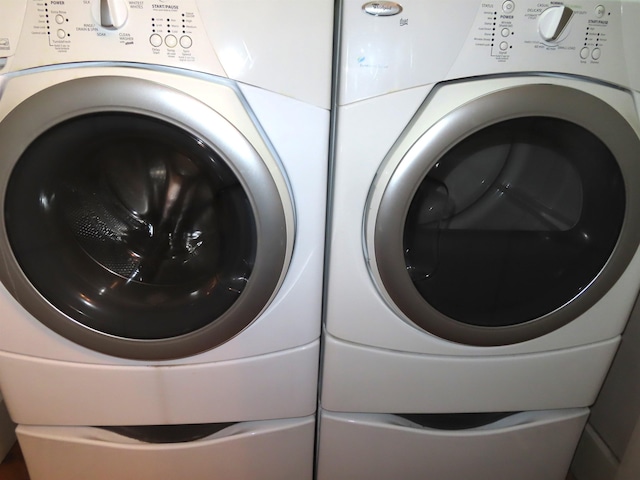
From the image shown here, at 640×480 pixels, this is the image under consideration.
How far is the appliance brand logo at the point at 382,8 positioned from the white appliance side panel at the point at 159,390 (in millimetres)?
555

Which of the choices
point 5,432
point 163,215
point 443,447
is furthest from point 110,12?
point 5,432

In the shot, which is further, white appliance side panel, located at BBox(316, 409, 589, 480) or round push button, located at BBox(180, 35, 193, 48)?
white appliance side panel, located at BBox(316, 409, 589, 480)

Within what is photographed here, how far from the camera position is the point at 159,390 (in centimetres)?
87

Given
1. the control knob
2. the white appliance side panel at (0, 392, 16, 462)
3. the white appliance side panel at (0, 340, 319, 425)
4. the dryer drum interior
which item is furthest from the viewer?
the white appliance side panel at (0, 392, 16, 462)

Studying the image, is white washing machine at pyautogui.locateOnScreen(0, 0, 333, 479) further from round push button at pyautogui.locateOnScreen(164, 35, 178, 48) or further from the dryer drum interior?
the dryer drum interior

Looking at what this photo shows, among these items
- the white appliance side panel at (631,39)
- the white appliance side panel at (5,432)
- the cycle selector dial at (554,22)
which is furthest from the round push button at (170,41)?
the white appliance side panel at (5,432)

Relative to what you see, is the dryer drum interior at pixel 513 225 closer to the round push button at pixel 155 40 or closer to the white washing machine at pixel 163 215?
the white washing machine at pixel 163 215

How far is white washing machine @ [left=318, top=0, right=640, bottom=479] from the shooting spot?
0.66 meters

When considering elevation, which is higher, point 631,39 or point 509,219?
point 631,39

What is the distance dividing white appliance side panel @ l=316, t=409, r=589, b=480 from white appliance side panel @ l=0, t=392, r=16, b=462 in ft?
2.62

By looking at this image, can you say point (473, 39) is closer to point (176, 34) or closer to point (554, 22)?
point (554, 22)

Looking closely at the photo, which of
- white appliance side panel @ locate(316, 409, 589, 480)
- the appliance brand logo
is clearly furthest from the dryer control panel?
white appliance side panel @ locate(316, 409, 589, 480)

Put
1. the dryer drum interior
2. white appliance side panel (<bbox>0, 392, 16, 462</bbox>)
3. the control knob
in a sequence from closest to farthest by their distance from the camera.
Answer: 1. the control knob
2. the dryer drum interior
3. white appliance side panel (<bbox>0, 392, 16, 462</bbox>)

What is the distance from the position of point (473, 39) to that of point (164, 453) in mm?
904
